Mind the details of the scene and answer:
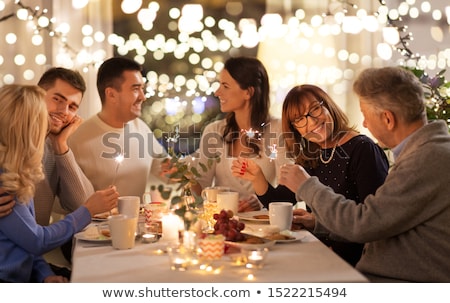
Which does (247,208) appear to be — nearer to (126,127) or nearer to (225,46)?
(126,127)

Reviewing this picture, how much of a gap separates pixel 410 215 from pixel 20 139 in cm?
108

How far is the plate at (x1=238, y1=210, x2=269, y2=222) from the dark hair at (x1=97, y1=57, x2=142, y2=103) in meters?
1.05

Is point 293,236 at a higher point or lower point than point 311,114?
lower

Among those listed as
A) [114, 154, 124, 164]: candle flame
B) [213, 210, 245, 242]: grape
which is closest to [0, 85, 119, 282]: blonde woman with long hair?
[213, 210, 245, 242]: grape

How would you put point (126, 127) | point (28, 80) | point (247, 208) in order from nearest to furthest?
point (247, 208), point (126, 127), point (28, 80)

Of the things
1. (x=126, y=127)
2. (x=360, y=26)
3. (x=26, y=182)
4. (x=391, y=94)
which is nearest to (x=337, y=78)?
(x=360, y=26)

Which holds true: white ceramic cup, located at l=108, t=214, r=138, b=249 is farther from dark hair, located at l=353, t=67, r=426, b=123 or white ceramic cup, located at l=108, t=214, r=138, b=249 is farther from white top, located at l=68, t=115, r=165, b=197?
white top, located at l=68, t=115, r=165, b=197

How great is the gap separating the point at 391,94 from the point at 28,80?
8.64ft

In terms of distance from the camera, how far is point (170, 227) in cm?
182

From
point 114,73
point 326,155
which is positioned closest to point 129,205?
point 326,155

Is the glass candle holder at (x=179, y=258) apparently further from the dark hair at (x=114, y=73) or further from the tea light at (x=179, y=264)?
the dark hair at (x=114, y=73)

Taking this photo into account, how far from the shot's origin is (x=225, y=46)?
3.92 metres

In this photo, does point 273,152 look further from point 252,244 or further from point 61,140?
point 252,244

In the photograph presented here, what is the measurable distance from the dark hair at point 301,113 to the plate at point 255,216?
0.96 ft
